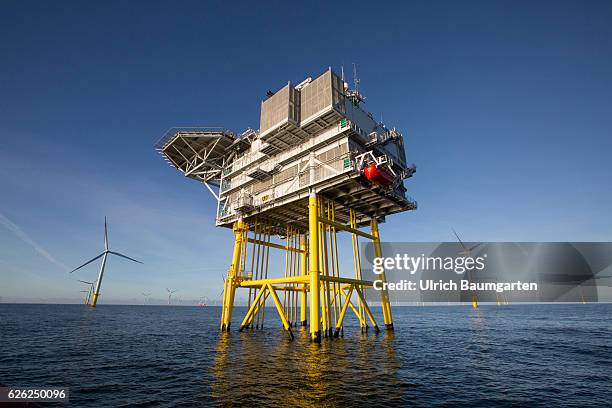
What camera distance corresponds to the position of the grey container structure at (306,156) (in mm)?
29391

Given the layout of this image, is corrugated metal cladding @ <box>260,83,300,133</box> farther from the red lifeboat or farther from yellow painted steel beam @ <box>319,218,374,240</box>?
yellow painted steel beam @ <box>319,218,374,240</box>

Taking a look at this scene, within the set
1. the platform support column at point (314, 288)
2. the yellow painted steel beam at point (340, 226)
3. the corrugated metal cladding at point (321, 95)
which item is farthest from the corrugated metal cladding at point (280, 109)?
the platform support column at point (314, 288)

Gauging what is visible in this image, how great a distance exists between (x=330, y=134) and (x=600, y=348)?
32104 mm

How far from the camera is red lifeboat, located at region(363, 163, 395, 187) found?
26266 mm

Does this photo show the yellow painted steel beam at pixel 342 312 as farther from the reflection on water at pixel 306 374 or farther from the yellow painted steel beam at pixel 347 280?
the reflection on water at pixel 306 374

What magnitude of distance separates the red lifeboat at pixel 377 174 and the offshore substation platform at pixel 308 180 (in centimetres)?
9

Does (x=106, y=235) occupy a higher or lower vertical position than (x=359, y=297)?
higher

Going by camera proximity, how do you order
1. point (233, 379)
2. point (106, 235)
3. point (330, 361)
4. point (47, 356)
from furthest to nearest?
1. point (106, 235)
2. point (47, 356)
3. point (330, 361)
4. point (233, 379)

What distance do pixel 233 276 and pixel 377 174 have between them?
20.3 metres

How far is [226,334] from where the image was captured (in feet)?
117

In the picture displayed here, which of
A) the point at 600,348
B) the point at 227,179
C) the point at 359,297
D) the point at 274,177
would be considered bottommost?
the point at 600,348

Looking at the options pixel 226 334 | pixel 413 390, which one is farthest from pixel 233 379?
pixel 226 334

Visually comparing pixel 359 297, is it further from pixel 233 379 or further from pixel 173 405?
pixel 173 405

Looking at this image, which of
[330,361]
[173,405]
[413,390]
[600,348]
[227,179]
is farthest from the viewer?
[227,179]
